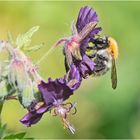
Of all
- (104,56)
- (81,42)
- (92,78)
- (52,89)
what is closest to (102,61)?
(104,56)

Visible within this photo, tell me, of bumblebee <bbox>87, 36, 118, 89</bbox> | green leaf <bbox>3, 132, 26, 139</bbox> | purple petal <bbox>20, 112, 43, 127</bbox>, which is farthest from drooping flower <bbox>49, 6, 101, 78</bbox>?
green leaf <bbox>3, 132, 26, 139</bbox>

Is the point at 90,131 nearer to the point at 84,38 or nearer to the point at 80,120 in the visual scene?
the point at 80,120

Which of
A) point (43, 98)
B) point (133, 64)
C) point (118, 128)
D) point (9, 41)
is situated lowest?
point (118, 128)

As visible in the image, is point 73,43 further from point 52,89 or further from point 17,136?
point 17,136

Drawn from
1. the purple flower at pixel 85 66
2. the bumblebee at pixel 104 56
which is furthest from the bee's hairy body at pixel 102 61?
the purple flower at pixel 85 66

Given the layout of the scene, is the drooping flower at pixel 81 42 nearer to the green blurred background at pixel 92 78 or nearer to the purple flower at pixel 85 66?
the purple flower at pixel 85 66

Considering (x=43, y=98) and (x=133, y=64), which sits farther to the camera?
(x=133, y=64)

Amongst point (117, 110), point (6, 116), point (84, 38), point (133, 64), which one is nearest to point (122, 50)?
point (133, 64)

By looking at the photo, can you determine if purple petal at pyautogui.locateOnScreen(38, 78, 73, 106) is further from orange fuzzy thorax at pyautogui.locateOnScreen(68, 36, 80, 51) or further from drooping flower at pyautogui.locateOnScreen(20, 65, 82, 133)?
orange fuzzy thorax at pyautogui.locateOnScreen(68, 36, 80, 51)
